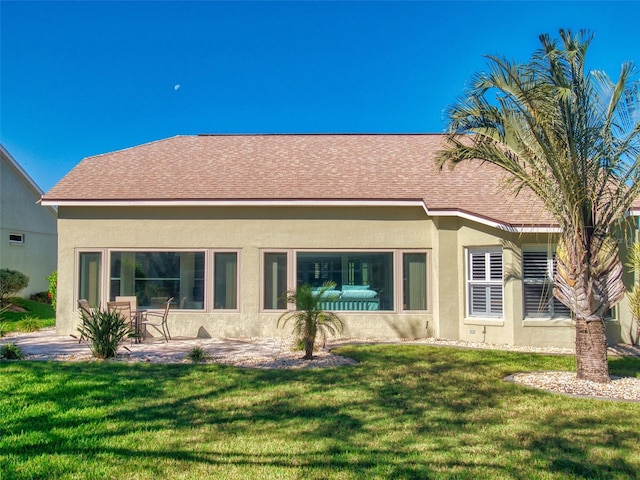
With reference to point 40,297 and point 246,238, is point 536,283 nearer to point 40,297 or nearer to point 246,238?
point 246,238

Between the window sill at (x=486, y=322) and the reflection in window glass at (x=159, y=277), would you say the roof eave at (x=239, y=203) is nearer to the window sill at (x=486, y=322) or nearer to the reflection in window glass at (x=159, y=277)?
the reflection in window glass at (x=159, y=277)

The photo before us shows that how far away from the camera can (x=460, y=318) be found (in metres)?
12.4

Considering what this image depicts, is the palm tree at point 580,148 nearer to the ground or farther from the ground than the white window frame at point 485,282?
farther from the ground

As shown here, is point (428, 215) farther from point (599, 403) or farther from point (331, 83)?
point (331, 83)

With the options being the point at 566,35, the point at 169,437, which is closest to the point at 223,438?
the point at 169,437

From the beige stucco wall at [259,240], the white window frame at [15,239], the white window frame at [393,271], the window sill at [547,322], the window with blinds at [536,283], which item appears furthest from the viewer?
the white window frame at [15,239]

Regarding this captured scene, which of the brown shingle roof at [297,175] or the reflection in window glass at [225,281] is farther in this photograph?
the reflection in window glass at [225,281]

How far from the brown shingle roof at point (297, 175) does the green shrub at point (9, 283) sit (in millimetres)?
6446

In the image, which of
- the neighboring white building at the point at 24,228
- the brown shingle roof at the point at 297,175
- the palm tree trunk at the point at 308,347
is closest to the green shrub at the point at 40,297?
the neighboring white building at the point at 24,228

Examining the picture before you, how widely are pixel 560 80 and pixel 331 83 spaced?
14304 mm

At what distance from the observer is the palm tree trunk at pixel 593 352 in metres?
7.81

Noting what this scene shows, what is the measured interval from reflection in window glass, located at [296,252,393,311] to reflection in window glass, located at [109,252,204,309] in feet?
9.33

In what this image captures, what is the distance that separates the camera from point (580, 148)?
7.84m

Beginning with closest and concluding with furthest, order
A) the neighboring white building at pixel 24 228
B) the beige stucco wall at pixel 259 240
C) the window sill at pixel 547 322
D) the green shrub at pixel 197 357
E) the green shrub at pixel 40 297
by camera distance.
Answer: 1. the green shrub at pixel 197 357
2. the window sill at pixel 547 322
3. the beige stucco wall at pixel 259 240
4. the neighboring white building at pixel 24 228
5. the green shrub at pixel 40 297
